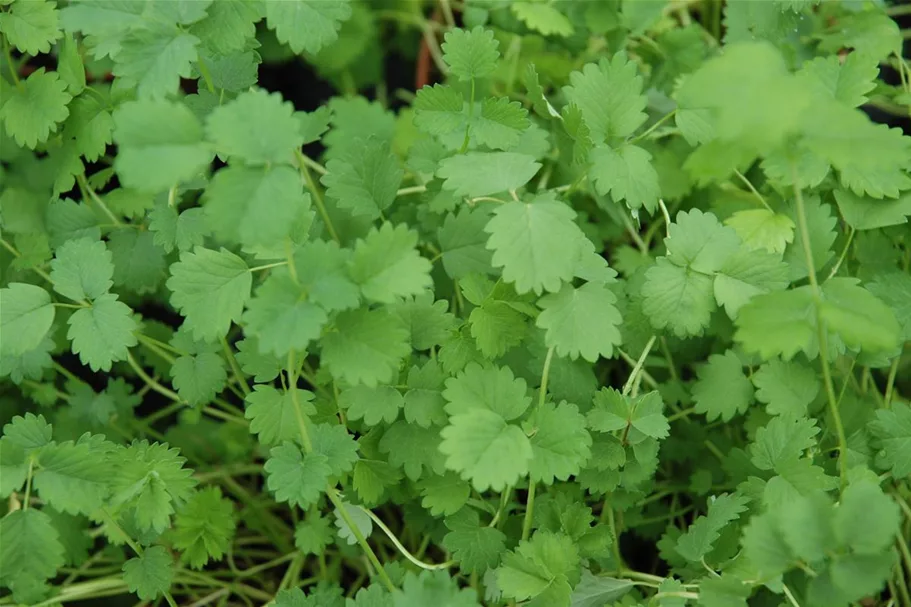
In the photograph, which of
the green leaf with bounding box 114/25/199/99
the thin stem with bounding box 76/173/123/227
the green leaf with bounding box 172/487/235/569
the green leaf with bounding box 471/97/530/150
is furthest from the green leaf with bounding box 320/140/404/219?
the green leaf with bounding box 172/487/235/569

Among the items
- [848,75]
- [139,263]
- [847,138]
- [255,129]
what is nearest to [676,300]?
[847,138]

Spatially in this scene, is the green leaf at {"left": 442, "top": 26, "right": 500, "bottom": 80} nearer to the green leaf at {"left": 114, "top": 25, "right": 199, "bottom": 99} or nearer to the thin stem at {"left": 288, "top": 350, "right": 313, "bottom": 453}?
the green leaf at {"left": 114, "top": 25, "right": 199, "bottom": 99}

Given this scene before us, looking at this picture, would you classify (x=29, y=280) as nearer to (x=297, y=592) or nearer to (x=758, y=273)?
(x=297, y=592)

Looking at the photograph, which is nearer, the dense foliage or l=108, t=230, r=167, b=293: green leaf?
the dense foliage

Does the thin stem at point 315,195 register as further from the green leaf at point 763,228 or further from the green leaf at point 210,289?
the green leaf at point 763,228

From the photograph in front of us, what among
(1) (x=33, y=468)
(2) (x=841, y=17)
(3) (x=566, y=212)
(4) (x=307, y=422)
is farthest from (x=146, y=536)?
(2) (x=841, y=17)
